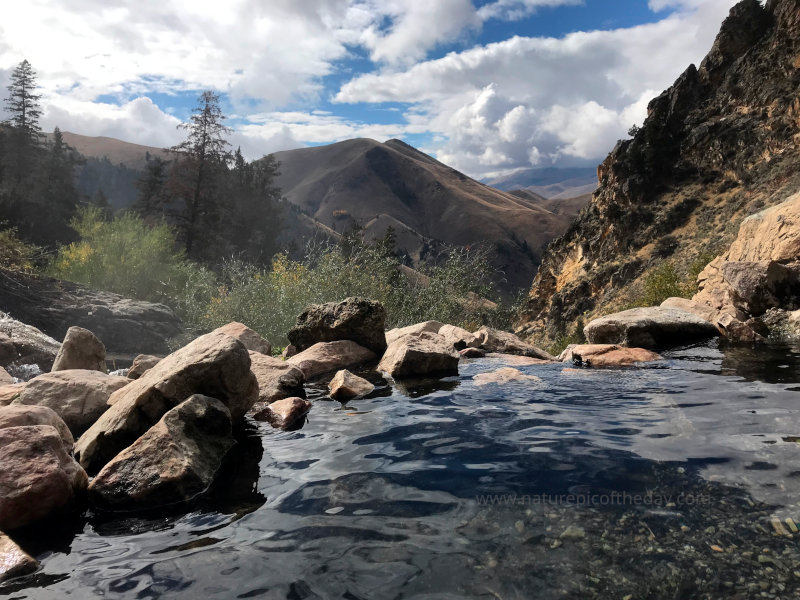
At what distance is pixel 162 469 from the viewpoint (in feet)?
14.2

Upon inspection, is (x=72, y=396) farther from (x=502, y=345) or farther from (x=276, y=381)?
(x=502, y=345)

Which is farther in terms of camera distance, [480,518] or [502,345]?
[502,345]

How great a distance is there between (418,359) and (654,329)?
5.63 meters

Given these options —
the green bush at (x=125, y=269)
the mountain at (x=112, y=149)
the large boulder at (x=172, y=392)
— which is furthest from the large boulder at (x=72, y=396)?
the mountain at (x=112, y=149)

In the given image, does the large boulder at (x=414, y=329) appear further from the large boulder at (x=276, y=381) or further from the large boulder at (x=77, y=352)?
the large boulder at (x=77, y=352)

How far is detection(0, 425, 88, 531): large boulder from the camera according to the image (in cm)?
383

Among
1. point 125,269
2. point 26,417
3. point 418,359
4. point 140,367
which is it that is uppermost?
point 125,269

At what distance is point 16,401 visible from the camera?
6004mm

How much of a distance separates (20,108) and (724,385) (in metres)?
61.7

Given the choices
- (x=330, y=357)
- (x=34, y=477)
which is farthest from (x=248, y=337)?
(x=34, y=477)

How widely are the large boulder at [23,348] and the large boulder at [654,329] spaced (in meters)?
12.2

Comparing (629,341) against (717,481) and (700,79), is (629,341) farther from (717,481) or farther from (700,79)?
(700,79)

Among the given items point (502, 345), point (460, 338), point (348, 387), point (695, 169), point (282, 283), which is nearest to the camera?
point (348, 387)

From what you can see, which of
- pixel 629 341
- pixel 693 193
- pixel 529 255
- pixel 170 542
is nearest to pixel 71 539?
pixel 170 542
